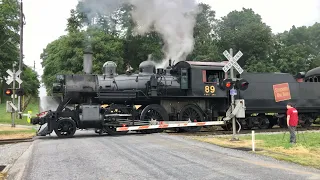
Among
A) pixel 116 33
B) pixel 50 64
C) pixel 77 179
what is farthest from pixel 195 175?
pixel 50 64

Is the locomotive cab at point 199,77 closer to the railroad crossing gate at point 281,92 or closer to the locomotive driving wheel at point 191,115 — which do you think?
the locomotive driving wheel at point 191,115

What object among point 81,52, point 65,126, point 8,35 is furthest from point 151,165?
point 8,35

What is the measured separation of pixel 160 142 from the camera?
12.8 meters

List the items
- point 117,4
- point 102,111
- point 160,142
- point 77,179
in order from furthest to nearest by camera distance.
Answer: point 117,4, point 102,111, point 160,142, point 77,179

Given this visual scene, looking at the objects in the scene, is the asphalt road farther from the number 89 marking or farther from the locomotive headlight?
the number 89 marking

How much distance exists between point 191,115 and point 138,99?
2.87m

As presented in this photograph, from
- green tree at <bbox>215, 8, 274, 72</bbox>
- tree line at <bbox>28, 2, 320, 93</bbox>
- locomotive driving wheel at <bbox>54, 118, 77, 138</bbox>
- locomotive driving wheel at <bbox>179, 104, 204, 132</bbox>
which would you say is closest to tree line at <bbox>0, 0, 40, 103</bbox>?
tree line at <bbox>28, 2, 320, 93</bbox>

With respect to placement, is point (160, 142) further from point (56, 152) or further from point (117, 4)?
point (117, 4)

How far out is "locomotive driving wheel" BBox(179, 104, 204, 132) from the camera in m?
18.1

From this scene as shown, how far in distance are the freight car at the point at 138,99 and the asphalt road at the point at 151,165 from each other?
4582mm

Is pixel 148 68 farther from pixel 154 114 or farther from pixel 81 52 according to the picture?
pixel 81 52

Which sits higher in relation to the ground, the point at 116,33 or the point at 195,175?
the point at 116,33

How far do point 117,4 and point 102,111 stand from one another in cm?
690

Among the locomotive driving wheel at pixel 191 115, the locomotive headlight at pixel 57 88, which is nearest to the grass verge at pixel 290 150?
the locomotive driving wheel at pixel 191 115
